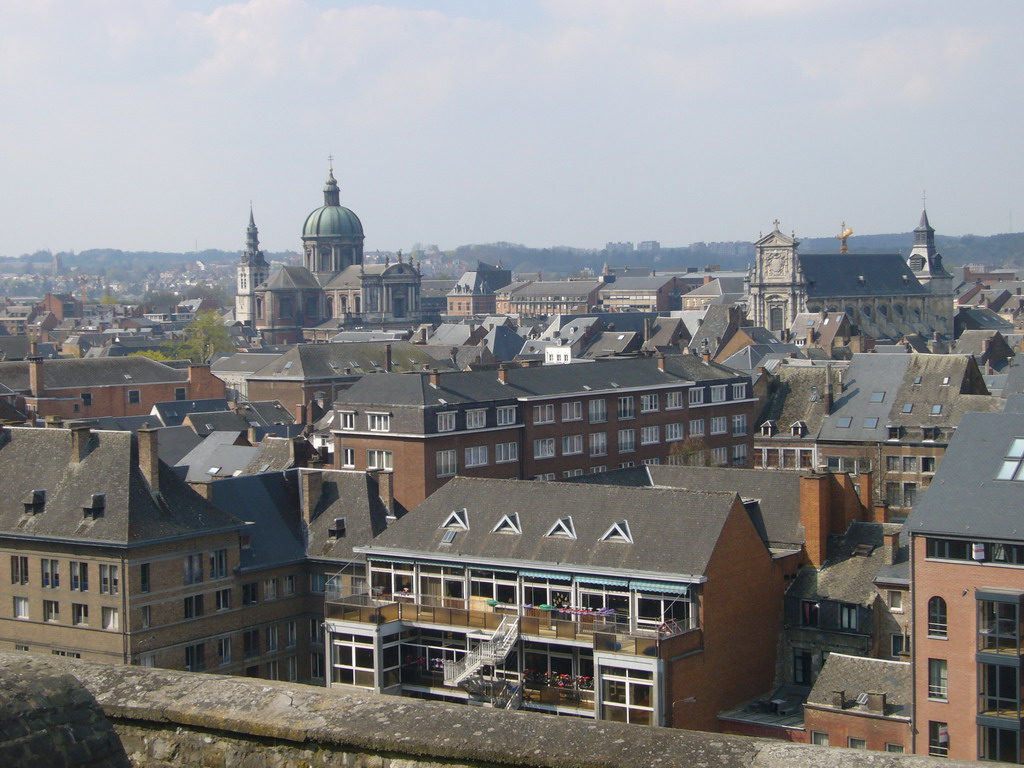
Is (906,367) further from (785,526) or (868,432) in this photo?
A: (785,526)

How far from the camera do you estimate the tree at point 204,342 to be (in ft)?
475

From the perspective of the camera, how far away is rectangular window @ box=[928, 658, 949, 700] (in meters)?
31.3

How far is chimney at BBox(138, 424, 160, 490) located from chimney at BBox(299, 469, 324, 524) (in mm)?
5749

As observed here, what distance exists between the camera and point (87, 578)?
40.1m

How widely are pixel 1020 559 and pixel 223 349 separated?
443 ft

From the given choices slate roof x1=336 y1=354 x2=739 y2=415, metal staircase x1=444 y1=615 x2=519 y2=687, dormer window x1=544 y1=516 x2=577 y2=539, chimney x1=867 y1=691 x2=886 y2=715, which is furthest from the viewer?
slate roof x1=336 y1=354 x2=739 y2=415

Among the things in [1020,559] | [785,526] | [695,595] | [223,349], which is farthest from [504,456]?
[223,349]

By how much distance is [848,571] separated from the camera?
39406 mm

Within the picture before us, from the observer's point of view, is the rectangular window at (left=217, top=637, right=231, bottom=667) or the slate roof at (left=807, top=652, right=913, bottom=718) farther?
the rectangular window at (left=217, top=637, right=231, bottom=667)

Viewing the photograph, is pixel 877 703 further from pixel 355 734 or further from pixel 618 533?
pixel 355 734

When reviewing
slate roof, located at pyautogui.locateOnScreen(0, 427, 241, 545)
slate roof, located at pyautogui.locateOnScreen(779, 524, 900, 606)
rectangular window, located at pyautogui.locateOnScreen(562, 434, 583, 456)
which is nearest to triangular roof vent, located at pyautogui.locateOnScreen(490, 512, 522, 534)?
slate roof, located at pyautogui.locateOnScreen(779, 524, 900, 606)

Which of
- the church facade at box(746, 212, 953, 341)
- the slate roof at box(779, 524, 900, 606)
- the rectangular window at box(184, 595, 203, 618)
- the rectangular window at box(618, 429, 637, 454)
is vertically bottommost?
the rectangular window at box(184, 595, 203, 618)

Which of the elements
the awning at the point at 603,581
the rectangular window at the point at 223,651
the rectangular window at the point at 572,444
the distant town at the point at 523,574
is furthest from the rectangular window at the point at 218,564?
the rectangular window at the point at 572,444

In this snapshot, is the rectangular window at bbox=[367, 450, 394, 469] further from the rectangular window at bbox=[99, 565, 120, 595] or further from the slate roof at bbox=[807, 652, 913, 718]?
the slate roof at bbox=[807, 652, 913, 718]
